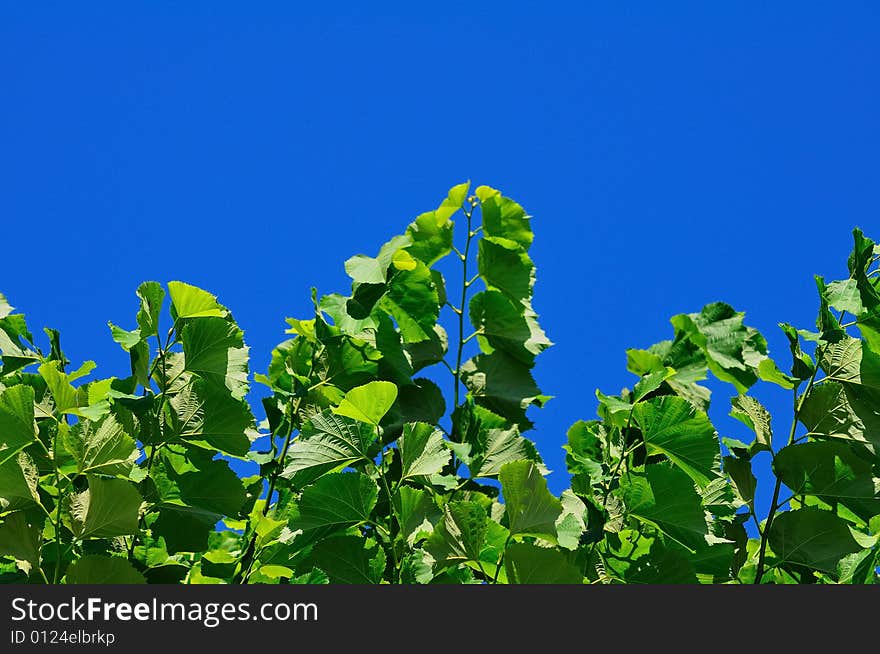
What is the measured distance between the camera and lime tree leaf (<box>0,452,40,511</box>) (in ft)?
3.44

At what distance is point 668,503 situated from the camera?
1.22 meters

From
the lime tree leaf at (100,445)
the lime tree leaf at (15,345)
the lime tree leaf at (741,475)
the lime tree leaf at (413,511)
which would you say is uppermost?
the lime tree leaf at (15,345)

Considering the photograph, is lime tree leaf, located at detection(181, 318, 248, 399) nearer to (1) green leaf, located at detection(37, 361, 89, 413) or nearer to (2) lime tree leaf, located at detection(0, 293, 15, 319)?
(1) green leaf, located at detection(37, 361, 89, 413)

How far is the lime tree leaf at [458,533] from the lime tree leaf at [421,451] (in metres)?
0.14

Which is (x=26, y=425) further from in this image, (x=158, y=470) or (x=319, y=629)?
(x=319, y=629)

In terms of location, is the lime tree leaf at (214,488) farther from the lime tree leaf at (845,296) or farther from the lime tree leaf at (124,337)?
the lime tree leaf at (845,296)

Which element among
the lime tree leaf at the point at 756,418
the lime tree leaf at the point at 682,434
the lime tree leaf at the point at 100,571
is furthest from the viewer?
the lime tree leaf at the point at 756,418

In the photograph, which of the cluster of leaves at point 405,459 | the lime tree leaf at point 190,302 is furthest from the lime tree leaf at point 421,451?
the lime tree leaf at point 190,302

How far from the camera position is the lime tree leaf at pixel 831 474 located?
137 cm

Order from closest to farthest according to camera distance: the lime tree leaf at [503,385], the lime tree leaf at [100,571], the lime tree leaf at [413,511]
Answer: the lime tree leaf at [100,571] → the lime tree leaf at [413,511] → the lime tree leaf at [503,385]

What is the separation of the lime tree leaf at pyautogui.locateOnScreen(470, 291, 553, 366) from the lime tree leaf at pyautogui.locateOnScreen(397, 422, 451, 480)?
0.41m

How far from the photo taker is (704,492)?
140cm

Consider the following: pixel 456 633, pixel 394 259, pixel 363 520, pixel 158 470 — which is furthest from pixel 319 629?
pixel 394 259

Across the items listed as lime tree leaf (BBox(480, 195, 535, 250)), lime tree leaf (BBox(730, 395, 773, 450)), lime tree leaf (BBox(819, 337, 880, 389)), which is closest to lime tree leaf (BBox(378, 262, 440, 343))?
lime tree leaf (BBox(480, 195, 535, 250))
